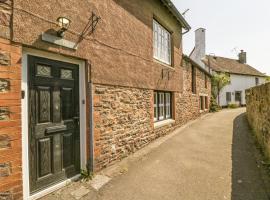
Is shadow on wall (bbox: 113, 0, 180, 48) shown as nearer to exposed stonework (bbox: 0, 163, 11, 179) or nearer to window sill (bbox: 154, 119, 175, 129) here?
window sill (bbox: 154, 119, 175, 129)

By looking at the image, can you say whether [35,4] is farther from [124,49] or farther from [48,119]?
[124,49]

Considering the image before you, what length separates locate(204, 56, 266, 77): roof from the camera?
30.8 metres

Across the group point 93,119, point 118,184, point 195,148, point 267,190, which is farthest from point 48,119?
point 195,148

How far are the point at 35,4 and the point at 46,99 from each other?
1644 mm

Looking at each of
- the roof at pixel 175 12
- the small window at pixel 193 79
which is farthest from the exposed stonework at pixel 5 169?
the small window at pixel 193 79

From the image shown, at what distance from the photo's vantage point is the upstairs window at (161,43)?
8.52 meters

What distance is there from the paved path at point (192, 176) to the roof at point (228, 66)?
82.0 feet

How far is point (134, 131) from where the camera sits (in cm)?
641

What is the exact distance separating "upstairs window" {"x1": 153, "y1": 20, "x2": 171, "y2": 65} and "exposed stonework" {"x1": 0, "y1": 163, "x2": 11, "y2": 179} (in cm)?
649

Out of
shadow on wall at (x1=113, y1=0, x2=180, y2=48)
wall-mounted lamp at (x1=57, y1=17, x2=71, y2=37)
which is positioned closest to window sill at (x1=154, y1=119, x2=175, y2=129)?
shadow on wall at (x1=113, y1=0, x2=180, y2=48)

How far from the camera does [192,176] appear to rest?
4.58 m

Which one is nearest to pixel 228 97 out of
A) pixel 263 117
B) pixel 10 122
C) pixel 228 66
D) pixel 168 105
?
pixel 228 66

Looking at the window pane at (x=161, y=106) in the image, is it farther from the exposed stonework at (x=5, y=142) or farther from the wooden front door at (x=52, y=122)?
the exposed stonework at (x=5, y=142)

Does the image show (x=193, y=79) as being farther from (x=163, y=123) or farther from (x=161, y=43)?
(x=163, y=123)
